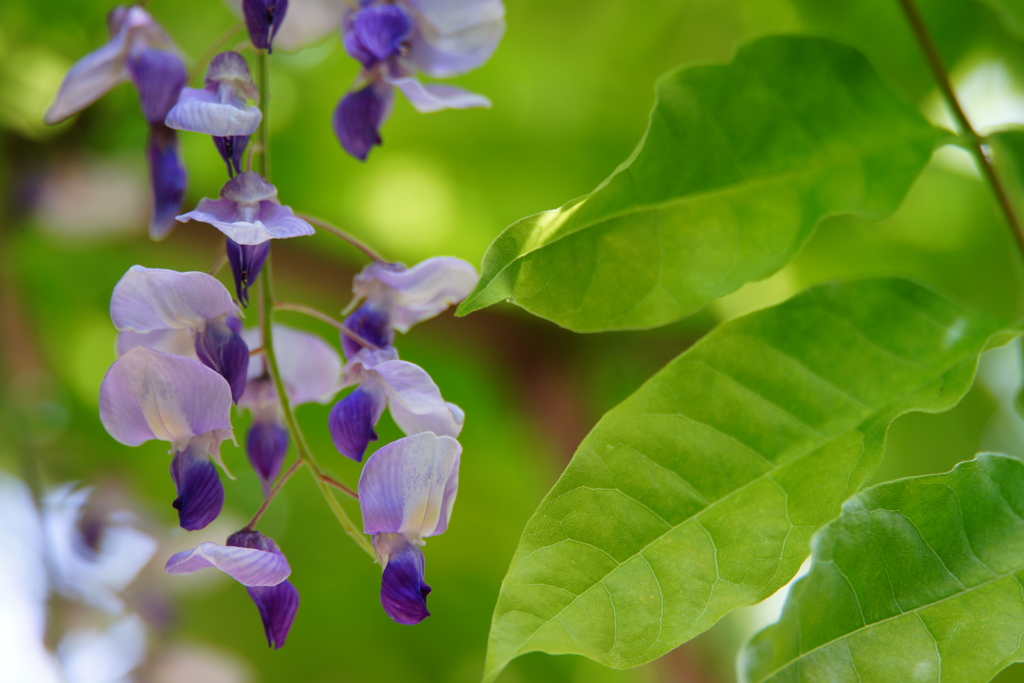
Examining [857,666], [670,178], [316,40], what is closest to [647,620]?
[857,666]

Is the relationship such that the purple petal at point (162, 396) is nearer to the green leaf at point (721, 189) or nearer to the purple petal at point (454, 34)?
the green leaf at point (721, 189)

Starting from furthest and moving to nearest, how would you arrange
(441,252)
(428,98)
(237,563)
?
(441,252) < (428,98) < (237,563)

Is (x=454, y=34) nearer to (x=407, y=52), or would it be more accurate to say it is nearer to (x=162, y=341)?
(x=407, y=52)

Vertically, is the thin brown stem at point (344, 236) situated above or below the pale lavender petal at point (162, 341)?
above

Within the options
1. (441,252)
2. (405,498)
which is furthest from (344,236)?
(441,252)

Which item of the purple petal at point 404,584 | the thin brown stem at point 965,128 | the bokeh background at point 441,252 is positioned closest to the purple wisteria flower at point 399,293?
the purple petal at point 404,584

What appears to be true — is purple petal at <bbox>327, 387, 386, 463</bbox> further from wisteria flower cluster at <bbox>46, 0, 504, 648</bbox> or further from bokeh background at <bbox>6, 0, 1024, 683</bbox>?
bokeh background at <bbox>6, 0, 1024, 683</bbox>
